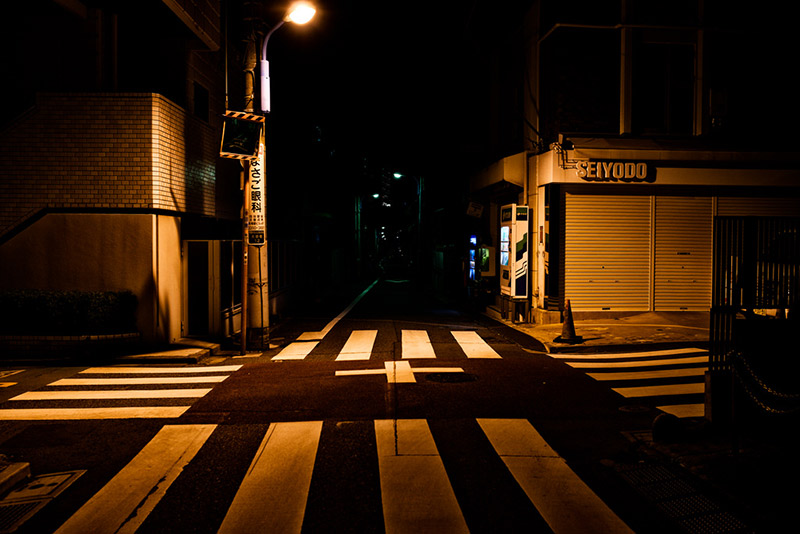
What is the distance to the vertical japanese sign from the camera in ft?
41.1

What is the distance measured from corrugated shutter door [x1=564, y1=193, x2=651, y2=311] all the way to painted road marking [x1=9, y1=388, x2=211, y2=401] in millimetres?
11985

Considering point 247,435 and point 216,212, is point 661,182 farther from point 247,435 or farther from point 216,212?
point 247,435

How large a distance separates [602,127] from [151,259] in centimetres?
1354

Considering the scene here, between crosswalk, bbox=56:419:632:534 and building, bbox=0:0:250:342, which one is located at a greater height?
building, bbox=0:0:250:342

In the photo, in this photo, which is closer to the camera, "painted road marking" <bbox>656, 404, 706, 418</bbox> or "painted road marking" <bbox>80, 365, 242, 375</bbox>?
"painted road marking" <bbox>656, 404, 706, 418</bbox>

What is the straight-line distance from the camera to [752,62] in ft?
57.0

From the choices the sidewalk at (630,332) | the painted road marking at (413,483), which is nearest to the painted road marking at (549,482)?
the painted road marking at (413,483)

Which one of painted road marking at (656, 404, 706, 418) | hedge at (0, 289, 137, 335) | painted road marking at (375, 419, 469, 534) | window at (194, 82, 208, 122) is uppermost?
window at (194, 82, 208, 122)

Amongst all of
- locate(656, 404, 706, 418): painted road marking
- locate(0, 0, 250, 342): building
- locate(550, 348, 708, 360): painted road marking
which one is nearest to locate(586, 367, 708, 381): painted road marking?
locate(550, 348, 708, 360): painted road marking

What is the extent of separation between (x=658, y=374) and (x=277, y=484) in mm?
7684

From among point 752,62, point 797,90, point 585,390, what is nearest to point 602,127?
point 752,62

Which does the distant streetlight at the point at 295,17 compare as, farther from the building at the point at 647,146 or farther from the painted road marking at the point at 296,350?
the building at the point at 647,146

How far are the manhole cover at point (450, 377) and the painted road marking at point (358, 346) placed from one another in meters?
2.19

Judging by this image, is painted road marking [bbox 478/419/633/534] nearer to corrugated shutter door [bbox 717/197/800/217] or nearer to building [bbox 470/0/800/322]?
building [bbox 470/0/800/322]
